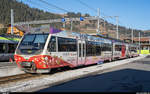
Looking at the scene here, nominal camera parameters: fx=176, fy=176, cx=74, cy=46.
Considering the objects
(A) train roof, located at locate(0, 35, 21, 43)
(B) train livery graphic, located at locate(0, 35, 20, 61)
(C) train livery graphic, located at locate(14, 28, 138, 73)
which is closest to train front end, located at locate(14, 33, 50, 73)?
(C) train livery graphic, located at locate(14, 28, 138, 73)

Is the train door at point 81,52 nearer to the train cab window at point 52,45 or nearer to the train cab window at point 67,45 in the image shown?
the train cab window at point 67,45

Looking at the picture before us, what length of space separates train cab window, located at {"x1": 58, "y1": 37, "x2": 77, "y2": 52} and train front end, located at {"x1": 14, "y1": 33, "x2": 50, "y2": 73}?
4.49 ft

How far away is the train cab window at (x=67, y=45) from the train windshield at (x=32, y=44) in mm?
1385

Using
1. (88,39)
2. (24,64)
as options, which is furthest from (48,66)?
(88,39)

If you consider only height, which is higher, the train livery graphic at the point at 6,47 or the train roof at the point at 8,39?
the train roof at the point at 8,39

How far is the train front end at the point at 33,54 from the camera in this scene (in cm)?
1041

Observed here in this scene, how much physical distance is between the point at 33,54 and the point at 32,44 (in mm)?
722

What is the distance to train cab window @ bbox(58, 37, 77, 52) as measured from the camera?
11.9m

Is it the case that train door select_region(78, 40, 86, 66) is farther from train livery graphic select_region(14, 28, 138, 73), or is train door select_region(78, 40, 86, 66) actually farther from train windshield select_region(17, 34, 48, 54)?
train windshield select_region(17, 34, 48, 54)

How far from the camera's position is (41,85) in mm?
8211

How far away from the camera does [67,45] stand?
41.9 feet

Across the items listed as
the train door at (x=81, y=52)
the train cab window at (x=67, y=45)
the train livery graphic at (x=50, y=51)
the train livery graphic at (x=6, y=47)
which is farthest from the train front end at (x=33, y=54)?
the train livery graphic at (x=6, y=47)

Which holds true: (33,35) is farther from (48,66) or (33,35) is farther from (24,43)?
(48,66)

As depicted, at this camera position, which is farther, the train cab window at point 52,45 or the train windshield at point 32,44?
the train cab window at point 52,45
